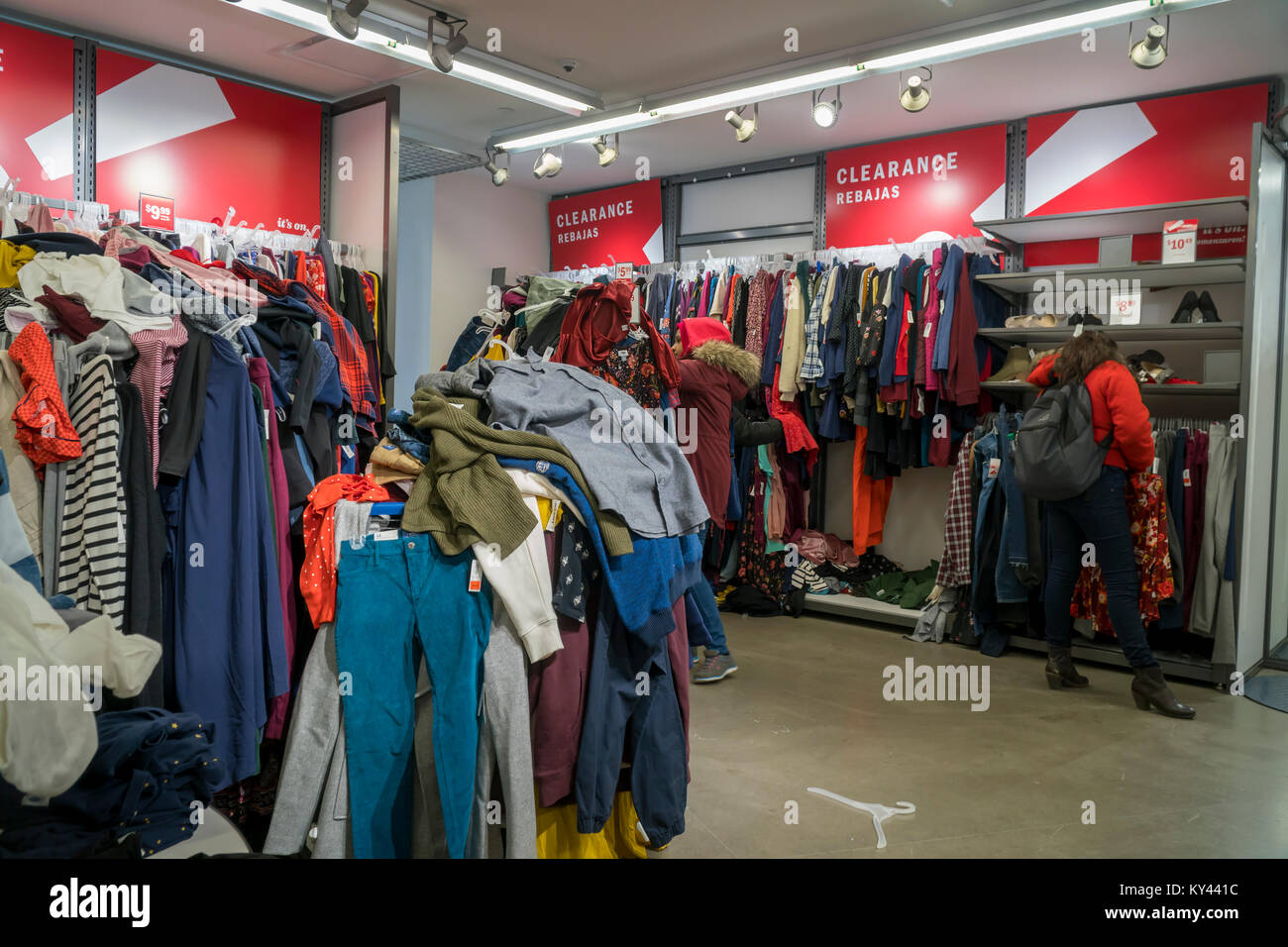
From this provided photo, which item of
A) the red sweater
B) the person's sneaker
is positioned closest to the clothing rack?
the red sweater

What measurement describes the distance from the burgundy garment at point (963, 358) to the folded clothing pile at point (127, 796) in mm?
4869

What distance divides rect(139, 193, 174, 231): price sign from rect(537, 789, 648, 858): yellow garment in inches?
159

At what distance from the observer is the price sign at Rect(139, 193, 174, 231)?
4918 millimetres

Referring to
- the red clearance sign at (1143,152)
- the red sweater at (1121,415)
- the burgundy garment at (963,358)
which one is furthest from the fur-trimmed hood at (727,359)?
the red clearance sign at (1143,152)

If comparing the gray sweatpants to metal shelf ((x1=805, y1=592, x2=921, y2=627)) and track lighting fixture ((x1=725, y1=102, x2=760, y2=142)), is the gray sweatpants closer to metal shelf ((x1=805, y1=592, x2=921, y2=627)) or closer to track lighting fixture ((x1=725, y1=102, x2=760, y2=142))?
metal shelf ((x1=805, y1=592, x2=921, y2=627))

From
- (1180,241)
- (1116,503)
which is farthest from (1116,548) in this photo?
(1180,241)

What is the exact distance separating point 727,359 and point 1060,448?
→ 1.64 meters

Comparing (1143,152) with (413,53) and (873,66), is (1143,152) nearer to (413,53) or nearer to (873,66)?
(873,66)

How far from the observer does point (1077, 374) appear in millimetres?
4418

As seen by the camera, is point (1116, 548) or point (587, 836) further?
point (1116, 548)

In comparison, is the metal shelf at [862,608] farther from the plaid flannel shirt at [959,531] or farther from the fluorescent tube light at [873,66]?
the fluorescent tube light at [873,66]

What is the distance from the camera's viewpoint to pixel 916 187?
650cm
